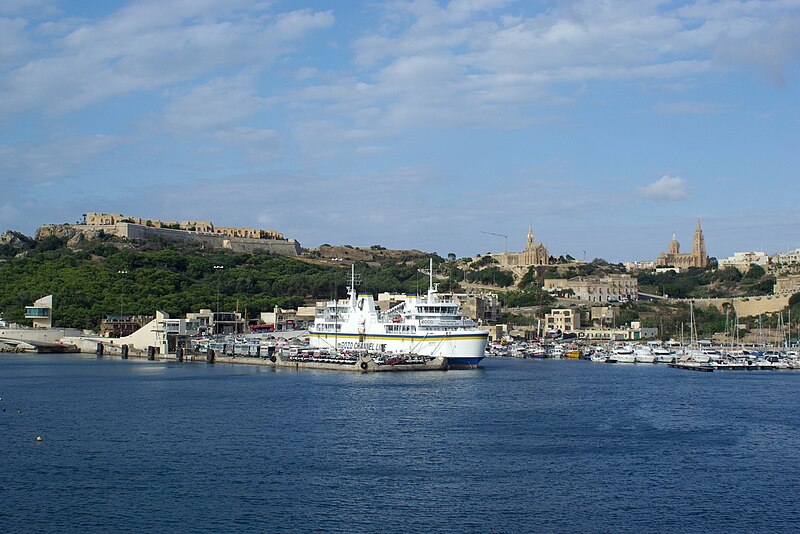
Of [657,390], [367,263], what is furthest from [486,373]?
[367,263]

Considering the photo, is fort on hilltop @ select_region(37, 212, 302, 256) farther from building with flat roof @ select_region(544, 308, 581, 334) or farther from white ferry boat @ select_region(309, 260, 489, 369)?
white ferry boat @ select_region(309, 260, 489, 369)

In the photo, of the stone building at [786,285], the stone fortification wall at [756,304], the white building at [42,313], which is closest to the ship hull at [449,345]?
the white building at [42,313]

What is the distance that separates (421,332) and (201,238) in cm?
11477

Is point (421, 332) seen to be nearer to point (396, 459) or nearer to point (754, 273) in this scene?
point (396, 459)

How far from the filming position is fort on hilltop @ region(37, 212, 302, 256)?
17012cm

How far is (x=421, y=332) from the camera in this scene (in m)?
72.4

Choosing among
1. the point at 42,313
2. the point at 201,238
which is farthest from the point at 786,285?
the point at 42,313

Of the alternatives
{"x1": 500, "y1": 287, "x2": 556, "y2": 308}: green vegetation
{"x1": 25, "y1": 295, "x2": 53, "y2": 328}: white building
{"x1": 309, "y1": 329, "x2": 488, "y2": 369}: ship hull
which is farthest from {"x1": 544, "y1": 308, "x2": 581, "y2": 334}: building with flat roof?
{"x1": 25, "y1": 295, "x2": 53, "y2": 328}: white building

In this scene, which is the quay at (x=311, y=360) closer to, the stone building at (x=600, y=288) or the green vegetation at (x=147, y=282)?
the green vegetation at (x=147, y=282)

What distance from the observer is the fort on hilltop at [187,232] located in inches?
6698

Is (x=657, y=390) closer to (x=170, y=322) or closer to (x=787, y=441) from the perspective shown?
(x=787, y=441)

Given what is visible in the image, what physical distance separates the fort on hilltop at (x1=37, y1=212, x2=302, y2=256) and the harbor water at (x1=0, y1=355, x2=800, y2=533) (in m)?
117

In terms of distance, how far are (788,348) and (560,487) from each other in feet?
250

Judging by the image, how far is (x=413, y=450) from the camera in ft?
114
